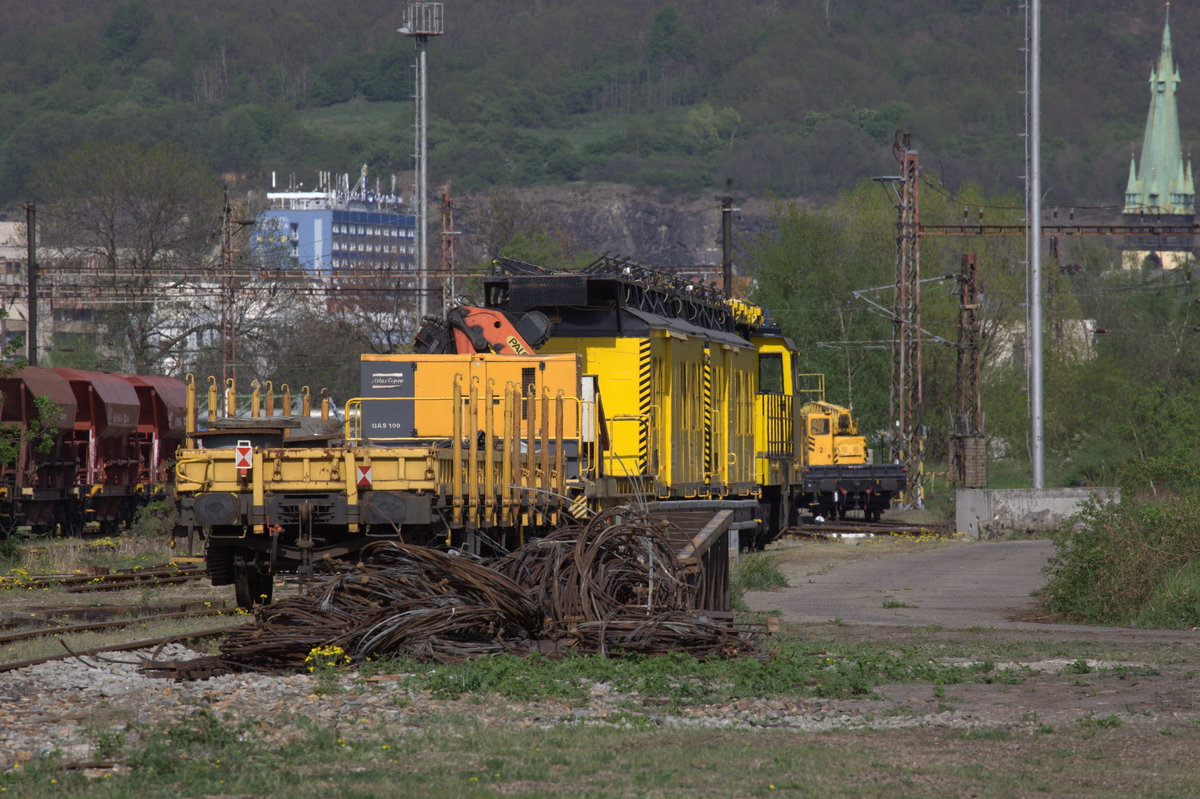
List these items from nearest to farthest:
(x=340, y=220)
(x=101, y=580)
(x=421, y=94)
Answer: (x=101, y=580) < (x=421, y=94) < (x=340, y=220)

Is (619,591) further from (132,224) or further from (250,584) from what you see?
(132,224)

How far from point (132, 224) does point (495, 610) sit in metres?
69.6

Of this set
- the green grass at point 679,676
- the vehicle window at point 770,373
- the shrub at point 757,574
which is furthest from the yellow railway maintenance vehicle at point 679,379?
the green grass at point 679,676

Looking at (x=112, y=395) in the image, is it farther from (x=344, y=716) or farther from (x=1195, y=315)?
(x=1195, y=315)

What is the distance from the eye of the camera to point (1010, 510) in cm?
3641

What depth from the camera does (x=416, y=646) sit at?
1161 cm

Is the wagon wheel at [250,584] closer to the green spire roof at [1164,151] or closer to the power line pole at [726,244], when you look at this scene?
the power line pole at [726,244]

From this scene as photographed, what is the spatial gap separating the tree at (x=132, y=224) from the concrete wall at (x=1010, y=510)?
136 ft

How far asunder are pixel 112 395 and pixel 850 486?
20.0m

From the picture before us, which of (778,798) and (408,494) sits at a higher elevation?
(408,494)

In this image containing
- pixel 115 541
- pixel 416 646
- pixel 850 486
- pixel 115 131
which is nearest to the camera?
pixel 416 646

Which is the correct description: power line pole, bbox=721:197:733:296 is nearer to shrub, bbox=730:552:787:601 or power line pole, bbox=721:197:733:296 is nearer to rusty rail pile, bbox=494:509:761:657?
shrub, bbox=730:552:787:601

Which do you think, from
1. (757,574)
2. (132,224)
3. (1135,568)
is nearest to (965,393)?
(757,574)

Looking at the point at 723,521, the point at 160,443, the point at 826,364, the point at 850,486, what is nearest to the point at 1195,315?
the point at 826,364
